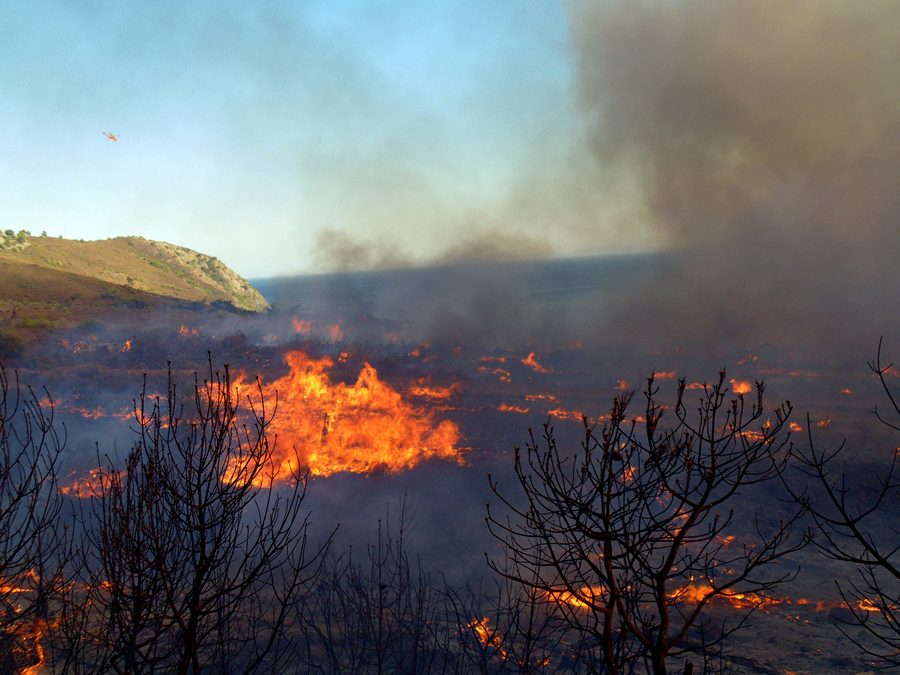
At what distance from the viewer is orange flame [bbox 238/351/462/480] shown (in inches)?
898

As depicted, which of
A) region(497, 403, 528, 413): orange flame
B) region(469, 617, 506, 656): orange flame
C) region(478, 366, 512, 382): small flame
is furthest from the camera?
region(478, 366, 512, 382): small flame

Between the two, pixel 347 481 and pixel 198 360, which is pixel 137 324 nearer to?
pixel 198 360

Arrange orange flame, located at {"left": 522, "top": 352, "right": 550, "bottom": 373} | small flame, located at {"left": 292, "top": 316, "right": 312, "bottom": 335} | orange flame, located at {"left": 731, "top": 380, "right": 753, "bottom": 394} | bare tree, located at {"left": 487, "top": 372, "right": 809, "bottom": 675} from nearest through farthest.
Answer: bare tree, located at {"left": 487, "top": 372, "right": 809, "bottom": 675} → orange flame, located at {"left": 731, "top": 380, "right": 753, "bottom": 394} → orange flame, located at {"left": 522, "top": 352, "right": 550, "bottom": 373} → small flame, located at {"left": 292, "top": 316, "right": 312, "bottom": 335}

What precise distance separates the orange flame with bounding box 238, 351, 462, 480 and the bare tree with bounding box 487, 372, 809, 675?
5.51 metres

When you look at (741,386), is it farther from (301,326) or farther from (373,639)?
(301,326)

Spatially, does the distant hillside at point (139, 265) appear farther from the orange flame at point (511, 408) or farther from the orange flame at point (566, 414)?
the orange flame at point (566, 414)

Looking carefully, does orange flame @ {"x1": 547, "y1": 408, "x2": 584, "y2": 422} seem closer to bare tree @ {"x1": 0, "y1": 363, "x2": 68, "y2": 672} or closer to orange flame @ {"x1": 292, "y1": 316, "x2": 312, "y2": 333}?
bare tree @ {"x1": 0, "y1": 363, "x2": 68, "y2": 672}

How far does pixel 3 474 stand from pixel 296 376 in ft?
69.1

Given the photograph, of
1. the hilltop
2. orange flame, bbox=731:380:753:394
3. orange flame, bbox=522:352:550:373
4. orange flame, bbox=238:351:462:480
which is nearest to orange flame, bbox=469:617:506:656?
orange flame, bbox=238:351:462:480

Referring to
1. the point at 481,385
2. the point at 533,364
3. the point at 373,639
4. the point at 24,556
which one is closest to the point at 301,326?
the point at 481,385

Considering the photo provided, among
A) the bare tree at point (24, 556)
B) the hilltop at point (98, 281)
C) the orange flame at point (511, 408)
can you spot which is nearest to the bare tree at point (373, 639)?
the bare tree at point (24, 556)

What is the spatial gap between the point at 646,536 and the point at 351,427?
20.8 meters

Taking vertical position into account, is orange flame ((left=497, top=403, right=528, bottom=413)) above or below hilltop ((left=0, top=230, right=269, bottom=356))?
below

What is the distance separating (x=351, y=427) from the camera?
24172 millimetres
